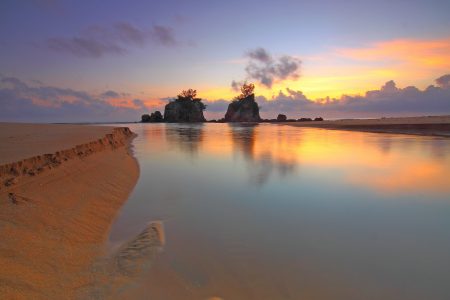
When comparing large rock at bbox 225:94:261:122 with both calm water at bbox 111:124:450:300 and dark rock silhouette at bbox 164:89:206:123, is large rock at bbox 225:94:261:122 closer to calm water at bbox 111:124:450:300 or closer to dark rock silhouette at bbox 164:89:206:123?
dark rock silhouette at bbox 164:89:206:123

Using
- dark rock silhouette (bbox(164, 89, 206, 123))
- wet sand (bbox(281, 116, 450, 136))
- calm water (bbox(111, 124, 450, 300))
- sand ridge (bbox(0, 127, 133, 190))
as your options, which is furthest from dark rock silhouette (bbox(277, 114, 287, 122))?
sand ridge (bbox(0, 127, 133, 190))

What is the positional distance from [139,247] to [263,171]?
625 cm

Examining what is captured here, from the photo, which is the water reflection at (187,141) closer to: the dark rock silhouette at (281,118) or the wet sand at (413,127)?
the wet sand at (413,127)

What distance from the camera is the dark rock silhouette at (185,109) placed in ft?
384

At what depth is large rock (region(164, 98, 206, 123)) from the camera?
116938 mm

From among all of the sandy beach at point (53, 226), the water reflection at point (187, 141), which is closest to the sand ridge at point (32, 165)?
the sandy beach at point (53, 226)

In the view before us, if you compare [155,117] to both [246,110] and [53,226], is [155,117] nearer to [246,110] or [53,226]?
[246,110]

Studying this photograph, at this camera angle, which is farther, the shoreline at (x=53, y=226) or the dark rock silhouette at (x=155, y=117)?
the dark rock silhouette at (x=155, y=117)

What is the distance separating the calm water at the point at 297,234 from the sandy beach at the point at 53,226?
0.45 m

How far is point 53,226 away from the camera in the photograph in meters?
3.82

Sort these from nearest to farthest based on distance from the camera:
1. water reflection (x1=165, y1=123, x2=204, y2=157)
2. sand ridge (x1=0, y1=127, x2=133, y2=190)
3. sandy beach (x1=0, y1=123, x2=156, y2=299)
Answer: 1. sandy beach (x1=0, y1=123, x2=156, y2=299)
2. sand ridge (x1=0, y1=127, x2=133, y2=190)
3. water reflection (x1=165, y1=123, x2=204, y2=157)

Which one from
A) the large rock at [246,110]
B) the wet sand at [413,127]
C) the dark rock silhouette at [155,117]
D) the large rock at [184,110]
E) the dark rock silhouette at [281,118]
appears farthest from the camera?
the dark rock silhouette at [155,117]

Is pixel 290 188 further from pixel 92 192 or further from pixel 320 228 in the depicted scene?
pixel 92 192

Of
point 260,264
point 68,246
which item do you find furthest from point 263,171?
point 68,246
